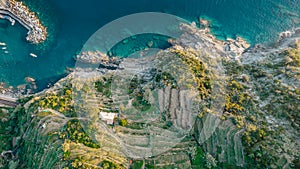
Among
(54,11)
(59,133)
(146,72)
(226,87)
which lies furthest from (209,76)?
(54,11)

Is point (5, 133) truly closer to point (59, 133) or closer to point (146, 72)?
point (59, 133)

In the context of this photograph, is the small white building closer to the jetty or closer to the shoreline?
the shoreline

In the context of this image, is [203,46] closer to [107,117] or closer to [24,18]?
[107,117]

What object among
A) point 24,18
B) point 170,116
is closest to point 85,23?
point 24,18

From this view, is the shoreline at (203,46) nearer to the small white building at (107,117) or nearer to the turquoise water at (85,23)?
the turquoise water at (85,23)

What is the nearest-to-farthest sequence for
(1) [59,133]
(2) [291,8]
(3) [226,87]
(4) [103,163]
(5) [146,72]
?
(4) [103,163]
(1) [59,133]
(3) [226,87]
(5) [146,72]
(2) [291,8]

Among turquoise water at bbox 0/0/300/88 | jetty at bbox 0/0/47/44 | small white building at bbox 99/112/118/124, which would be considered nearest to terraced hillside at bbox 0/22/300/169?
small white building at bbox 99/112/118/124
